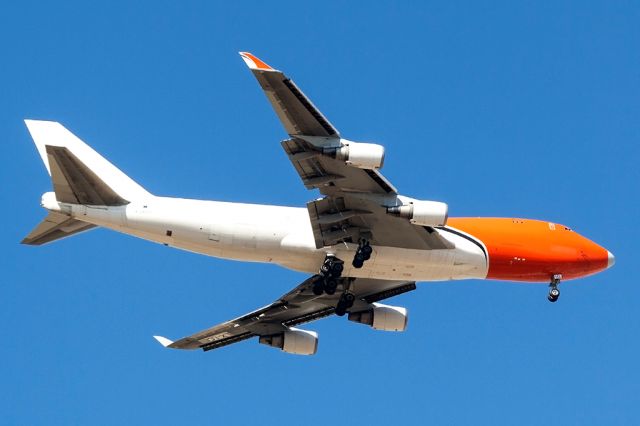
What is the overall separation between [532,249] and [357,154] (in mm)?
11447

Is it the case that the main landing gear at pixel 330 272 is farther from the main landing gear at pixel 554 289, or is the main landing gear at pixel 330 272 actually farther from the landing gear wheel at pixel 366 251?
the main landing gear at pixel 554 289

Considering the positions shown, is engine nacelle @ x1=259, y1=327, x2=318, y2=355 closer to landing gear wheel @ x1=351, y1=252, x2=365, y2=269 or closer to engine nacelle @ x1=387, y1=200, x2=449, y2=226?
landing gear wheel @ x1=351, y1=252, x2=365, y2=269

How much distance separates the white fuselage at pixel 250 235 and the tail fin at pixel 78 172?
0.39 meters

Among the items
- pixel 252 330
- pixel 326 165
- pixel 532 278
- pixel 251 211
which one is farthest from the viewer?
pixel 252 330

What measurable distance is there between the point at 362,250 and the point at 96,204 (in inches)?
413

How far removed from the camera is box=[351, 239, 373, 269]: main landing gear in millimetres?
51250

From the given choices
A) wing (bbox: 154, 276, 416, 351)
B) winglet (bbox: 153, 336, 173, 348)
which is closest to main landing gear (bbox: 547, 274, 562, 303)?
wing (bbox: 154, 276, 416, 351)

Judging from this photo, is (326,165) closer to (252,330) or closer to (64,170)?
(64,170)

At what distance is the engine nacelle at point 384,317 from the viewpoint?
57.4 m

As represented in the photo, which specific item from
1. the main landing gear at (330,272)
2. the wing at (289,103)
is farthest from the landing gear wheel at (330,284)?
the wing at (289,103)

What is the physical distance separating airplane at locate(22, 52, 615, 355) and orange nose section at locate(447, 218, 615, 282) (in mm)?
51

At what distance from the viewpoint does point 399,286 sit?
187 ft

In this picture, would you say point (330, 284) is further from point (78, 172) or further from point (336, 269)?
point (78, 172)

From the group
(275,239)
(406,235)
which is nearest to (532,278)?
(406,235)
